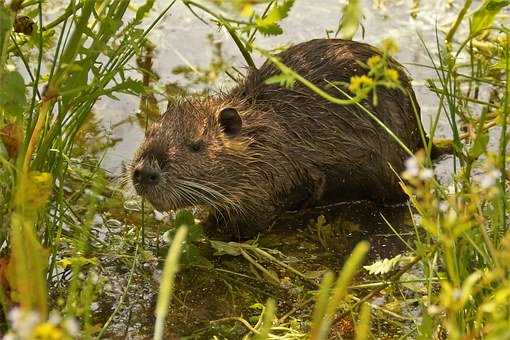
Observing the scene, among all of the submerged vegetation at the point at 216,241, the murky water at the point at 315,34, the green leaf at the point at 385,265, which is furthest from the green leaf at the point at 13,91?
the murky water at the point at 315,34

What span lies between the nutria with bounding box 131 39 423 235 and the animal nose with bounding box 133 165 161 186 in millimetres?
132

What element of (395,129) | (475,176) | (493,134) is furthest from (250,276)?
(493,134)

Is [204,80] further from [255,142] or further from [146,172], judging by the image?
[146,172]

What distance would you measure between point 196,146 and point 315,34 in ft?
5.68

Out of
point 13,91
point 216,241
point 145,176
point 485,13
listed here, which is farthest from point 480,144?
point 145,176

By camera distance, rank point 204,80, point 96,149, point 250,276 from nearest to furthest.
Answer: point 250,276 → point 96,149 → point 204,80

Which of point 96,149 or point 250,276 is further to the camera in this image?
point 96,149

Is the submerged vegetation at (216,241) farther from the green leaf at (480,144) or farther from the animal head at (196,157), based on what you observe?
the animal head at (196,157)

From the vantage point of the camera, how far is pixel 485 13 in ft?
10.4

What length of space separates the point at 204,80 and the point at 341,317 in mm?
2221

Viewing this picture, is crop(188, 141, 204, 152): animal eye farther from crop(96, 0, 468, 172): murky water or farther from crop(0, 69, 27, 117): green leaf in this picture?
crop(0, 69, 27, 117): green leaf

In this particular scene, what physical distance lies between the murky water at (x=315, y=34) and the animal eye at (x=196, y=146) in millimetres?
842

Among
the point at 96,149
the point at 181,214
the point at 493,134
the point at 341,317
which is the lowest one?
the point at 341,317

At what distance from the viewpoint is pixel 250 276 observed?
141 inches
